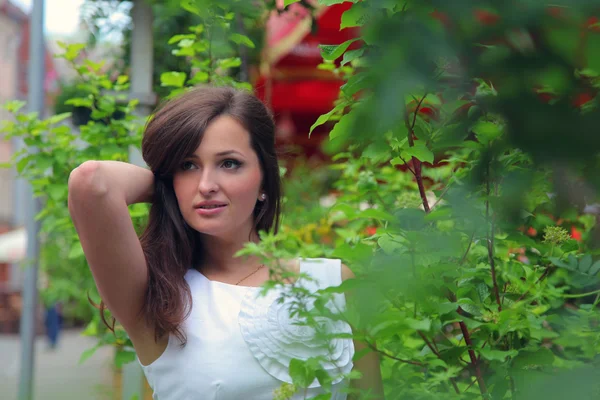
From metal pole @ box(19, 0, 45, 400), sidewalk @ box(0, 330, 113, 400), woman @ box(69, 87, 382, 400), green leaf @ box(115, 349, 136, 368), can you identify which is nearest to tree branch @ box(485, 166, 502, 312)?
woman @ box(69, 87, 382, 400)

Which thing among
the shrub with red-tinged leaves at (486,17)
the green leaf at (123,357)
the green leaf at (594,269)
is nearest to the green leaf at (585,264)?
the green leaf at (594,269)

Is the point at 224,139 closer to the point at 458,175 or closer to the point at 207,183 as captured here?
the point at 207,183

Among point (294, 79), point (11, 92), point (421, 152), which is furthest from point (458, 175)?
point (11, 92)

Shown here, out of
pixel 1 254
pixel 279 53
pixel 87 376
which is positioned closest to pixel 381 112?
pixel 279 53

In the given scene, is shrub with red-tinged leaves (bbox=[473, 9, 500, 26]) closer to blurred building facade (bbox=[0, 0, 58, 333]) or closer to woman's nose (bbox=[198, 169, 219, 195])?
woman's nose (bbox=[198, 169, 219, 195])

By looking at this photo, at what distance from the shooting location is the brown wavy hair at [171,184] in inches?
73.4

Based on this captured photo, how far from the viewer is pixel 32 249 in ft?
16.3

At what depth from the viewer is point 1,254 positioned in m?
15.8

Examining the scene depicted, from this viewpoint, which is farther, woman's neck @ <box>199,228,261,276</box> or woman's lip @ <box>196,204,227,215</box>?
woman's neck @ <box>199,228,261,276</box>

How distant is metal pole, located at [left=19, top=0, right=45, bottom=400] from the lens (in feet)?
15.4

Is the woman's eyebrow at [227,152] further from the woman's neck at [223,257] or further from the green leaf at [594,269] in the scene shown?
the green leaf at [594,269]

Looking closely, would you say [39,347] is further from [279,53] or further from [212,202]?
[212,202]

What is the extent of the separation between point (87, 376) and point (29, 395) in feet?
18.5

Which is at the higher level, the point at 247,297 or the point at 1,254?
the point at 247,297
